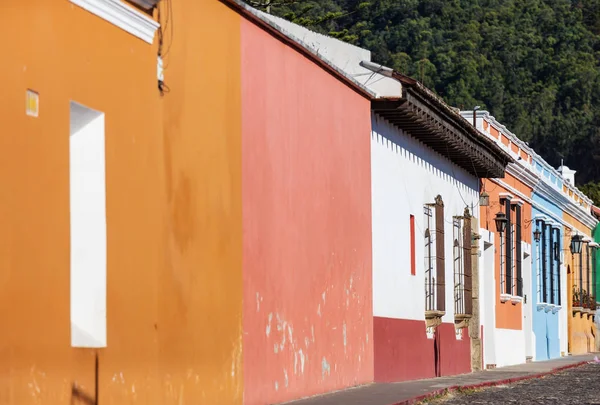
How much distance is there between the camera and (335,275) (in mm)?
15430

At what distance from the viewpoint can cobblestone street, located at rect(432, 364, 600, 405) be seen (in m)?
14.6

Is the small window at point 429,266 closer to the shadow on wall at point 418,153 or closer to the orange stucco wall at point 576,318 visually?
the shadow on wall at point 418,153

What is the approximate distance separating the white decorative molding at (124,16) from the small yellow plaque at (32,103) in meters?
0.85

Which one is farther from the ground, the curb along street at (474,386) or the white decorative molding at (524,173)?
the white decorative molding at (524,173)

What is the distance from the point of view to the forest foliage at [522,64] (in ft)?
258

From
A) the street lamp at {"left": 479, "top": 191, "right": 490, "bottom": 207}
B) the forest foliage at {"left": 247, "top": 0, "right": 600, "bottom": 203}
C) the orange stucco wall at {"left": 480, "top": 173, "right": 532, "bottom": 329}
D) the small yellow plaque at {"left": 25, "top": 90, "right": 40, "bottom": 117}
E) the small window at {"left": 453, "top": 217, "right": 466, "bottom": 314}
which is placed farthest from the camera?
the forest foliage at {"left": 247, "top": 0, "right": 600, "bottom": 203}

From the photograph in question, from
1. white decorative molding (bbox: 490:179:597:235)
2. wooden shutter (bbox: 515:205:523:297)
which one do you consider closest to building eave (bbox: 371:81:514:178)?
white decorative molding (bbox: 490:179:597:235)

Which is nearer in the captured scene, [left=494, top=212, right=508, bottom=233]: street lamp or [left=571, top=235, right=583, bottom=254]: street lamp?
[left=494, top=212, right=508, bottom=233]: street lamp

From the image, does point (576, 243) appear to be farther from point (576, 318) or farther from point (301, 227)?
point (301, 227)

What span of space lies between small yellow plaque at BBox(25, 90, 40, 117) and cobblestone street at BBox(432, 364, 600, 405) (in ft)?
23.9

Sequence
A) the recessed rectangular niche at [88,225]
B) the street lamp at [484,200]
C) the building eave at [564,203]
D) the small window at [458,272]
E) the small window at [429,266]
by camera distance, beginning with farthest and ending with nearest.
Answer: the building eave at [564,203], the street lamp at [484,200], the small window at [458,272], the small window at [429,266], the recessed rectangular niche at [88,225]

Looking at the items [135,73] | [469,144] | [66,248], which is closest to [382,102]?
[469,144]

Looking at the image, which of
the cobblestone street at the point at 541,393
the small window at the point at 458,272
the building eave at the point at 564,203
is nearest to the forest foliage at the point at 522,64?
the building eave at the point at 564,203

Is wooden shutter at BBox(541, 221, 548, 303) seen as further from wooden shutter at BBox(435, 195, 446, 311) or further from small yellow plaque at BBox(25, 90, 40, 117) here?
small yellow plaque at BBox(25, 90, 40, 117)
